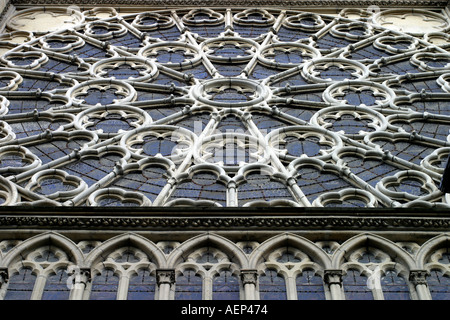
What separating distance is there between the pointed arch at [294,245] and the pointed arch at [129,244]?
1.31 meters

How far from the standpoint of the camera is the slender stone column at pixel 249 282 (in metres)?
12.4

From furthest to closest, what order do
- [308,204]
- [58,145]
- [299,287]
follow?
[58,145] → [308,204] → [299,287]

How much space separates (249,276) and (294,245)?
109 cm

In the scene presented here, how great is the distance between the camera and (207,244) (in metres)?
13.5

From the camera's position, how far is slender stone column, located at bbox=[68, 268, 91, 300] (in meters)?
12.4

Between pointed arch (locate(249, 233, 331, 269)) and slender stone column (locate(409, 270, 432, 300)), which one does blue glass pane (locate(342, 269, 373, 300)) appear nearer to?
pointed arch (locate(249, 233, 331, 269))

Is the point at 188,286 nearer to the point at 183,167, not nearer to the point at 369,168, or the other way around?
the point at 183,167

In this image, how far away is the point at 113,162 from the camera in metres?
16.7

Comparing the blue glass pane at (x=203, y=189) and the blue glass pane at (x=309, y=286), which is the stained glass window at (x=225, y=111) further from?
the blue glass pane at (x=309, y=286)

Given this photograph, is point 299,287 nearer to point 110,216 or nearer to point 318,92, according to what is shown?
point 110,216

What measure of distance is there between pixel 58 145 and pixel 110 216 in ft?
13.2

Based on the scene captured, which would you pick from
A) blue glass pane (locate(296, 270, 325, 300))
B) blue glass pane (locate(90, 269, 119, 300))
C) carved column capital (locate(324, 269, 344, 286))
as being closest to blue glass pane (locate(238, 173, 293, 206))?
blue glass pane (locate(296, 270, 325, 300))
